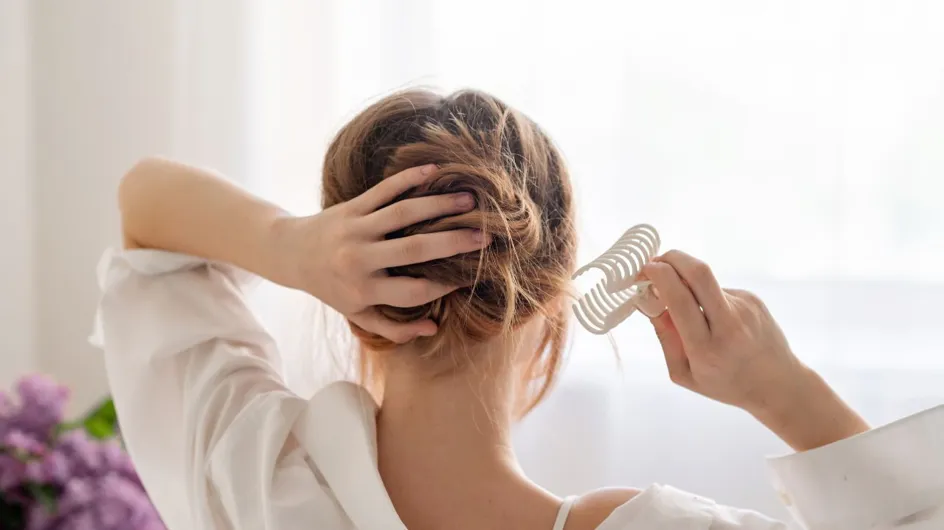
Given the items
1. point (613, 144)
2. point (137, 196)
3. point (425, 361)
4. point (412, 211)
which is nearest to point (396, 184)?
point (412, 211)

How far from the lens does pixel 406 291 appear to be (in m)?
0.71

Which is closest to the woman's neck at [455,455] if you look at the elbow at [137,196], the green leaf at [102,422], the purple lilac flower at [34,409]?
the elbow at [137,196]

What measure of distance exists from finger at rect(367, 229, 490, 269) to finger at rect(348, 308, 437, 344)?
69 millimetres

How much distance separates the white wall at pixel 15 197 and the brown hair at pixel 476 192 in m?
1.32

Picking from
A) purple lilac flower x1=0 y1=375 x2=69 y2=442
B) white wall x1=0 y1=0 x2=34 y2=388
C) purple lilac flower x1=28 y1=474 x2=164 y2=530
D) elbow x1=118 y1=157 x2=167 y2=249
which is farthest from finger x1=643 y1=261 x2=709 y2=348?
white wall x1=0 y1=0 x2=34 y2=388

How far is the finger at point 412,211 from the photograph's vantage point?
0.70 m

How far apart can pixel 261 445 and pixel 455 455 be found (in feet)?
0.56

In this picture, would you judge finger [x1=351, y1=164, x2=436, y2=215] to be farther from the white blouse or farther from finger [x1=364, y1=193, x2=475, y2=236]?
the white blouse

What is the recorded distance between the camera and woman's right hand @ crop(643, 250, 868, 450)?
68 centimetres

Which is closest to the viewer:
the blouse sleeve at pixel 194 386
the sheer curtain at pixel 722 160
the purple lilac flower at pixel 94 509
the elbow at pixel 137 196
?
the blouse sleeve at pixel 194 386

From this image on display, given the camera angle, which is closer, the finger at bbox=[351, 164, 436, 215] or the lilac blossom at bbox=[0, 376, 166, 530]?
the finger at bbox=[351, 164, 436, 215]

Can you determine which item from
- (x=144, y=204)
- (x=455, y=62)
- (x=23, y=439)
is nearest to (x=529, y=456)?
(x=455, y=62)

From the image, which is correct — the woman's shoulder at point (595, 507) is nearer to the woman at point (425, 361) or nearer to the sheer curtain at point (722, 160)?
the woman at point (425, 361)

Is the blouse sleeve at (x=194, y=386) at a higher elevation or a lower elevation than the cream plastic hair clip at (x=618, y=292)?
lower
